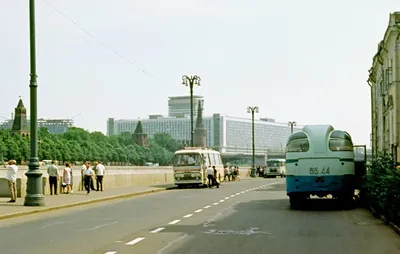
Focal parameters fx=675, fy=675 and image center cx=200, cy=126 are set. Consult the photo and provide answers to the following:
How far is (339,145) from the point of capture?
2358 cm

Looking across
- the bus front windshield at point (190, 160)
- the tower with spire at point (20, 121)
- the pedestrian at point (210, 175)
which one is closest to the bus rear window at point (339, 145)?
the pedestrian at point (210, 175)

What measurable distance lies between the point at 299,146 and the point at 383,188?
19.2ft

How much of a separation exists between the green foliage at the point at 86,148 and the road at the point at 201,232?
106769 millimetres

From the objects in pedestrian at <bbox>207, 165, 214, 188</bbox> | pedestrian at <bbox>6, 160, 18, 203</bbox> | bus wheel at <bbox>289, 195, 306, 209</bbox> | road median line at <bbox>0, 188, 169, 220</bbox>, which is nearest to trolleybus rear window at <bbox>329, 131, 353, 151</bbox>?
bus wheel at <bbox>289, 195, 306, 209</bbox>

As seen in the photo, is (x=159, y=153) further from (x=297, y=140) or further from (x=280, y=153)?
(x=297, y=140)

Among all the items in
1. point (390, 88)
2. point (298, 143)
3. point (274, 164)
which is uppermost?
point (390, 88)

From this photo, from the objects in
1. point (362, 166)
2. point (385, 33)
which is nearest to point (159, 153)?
point (385, 33)

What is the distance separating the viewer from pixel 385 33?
1825 inches

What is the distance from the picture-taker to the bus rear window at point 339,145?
2352 centimetres

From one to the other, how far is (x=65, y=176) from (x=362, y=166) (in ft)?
53.2

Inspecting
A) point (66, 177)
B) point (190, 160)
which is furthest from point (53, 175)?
point (190, 160)

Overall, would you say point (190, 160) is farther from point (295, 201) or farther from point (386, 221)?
point (386, 221)

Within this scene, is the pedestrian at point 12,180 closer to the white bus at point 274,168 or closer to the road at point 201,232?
the road at point 201,232

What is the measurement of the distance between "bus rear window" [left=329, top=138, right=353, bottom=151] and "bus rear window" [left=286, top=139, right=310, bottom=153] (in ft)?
2.74
